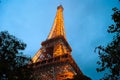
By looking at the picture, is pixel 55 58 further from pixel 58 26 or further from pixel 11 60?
pixel 11 60

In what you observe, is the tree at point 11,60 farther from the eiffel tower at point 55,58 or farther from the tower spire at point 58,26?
the tower spire at point 58,26

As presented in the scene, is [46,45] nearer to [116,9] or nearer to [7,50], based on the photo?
[7,50]

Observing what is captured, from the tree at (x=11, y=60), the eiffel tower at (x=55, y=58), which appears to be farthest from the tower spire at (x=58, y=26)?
the tree at (x=11, y=60)

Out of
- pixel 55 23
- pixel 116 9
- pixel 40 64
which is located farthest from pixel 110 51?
pixel 55 23

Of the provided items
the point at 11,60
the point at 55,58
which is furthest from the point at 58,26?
the point at 11,60

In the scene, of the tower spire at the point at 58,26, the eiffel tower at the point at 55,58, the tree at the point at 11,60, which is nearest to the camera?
the tree at the point at 11,60

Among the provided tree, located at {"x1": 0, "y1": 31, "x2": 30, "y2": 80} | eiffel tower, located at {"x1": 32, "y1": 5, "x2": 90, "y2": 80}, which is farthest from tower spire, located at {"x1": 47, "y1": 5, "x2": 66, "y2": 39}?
tree, located at {"x1": 0, "y1": 31, "x2": 30, "y2": 80}

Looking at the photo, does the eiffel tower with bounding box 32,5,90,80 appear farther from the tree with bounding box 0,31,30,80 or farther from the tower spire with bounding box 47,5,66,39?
the tree with bounding box 0,31,30,80

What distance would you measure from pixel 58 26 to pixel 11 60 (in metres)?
42.8

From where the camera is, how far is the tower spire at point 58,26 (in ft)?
192

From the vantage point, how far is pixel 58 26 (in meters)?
60.7

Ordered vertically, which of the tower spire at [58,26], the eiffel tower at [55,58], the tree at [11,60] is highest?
the tower spire at [58,26]

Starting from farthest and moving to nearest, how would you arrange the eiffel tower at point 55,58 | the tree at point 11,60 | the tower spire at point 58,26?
the tower spire at point 58,26 → the eiffel tower at point 55,58 → the tree at point 11,60

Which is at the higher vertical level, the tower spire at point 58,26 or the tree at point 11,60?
the tower spire at point 58,26
